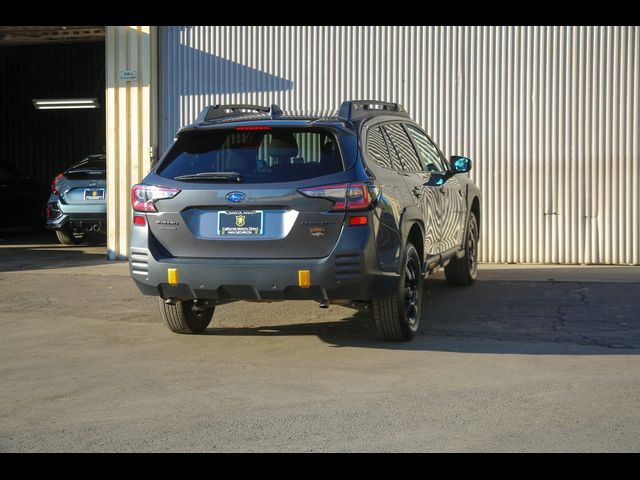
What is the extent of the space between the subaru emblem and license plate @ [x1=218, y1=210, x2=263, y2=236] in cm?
8

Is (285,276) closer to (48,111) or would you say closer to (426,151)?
(426,151)

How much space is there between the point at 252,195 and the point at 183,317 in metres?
1.49

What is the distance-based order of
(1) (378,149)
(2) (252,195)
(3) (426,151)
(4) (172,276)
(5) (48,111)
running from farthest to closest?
(5) (48,111), (3) (426,151), (1) (378,149), (4) (172,276), (2) (252,195)

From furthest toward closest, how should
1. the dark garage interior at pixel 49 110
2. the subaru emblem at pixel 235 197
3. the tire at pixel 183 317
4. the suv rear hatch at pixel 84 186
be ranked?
the dark garage interior at pixel 49 110 < the suv rear hatch at pixel 84 186 < the tire at pixel 183 317 < the subaru emblem at pixel 235 197

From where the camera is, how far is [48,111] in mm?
24047

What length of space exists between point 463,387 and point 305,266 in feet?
4.80

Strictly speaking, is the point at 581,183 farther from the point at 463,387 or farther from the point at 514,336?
the point at 463,387

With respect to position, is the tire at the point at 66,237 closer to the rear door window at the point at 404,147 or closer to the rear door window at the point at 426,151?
the rear door window at the point at 426,151

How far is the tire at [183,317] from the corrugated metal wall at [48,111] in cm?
1607

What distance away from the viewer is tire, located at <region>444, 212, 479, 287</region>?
10.7 meters

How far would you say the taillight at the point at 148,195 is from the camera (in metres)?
7.48

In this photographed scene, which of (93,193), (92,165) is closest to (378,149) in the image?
(93,193)

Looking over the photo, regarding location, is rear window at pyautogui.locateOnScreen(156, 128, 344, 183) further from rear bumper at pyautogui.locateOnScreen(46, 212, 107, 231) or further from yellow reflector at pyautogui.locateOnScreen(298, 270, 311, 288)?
rear bumper at pyautogui.locateOnScreen(46, 212, 107, 231)

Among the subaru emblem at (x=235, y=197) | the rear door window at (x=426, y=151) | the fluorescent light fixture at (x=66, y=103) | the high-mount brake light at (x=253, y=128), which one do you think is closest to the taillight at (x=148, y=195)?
the subaru emblem at (x=235, y=197)
